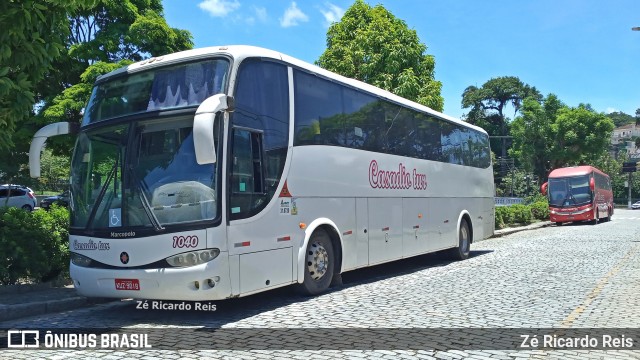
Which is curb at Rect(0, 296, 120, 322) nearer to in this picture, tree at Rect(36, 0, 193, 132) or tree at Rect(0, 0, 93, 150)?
tree at Rect(0, 0, 93, 150)

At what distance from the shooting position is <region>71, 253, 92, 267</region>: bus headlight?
7578mm

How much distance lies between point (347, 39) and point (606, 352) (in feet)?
83.1

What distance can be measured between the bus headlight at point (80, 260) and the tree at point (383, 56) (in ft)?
62.5

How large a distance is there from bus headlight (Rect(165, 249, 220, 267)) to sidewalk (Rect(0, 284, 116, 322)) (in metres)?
2.51

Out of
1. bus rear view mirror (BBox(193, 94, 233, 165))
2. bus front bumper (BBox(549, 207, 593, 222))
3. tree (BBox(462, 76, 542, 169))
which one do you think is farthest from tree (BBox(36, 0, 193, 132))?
tree (BBox(462, 76, 542, 169))

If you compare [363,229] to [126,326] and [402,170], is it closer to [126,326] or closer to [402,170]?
[402,170]

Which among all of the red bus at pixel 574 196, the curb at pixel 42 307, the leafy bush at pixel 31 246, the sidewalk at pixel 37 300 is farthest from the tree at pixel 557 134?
the curb at pixel 42 307

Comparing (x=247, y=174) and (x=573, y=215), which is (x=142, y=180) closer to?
(x=247, y=174)

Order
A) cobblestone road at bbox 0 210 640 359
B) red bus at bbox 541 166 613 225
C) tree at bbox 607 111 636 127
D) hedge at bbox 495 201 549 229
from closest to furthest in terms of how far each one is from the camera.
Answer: cobblestone road at bbox 0 210 640 359 → hedge at bbox 495 201 549 229 → red bus at bbox 541 166 613 225 → tree at bbox 607 111 636 127

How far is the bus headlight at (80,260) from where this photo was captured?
24.9ft

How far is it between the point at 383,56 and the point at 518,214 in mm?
11770

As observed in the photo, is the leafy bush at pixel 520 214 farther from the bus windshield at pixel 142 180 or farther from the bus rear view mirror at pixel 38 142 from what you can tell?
the bus rear view mirror at pixel 38 142

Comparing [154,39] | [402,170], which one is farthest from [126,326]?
[154,39]

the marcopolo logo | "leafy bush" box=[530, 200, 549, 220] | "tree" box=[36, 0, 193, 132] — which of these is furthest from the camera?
"leafy bush" box=[530, 200, 549, 220]
